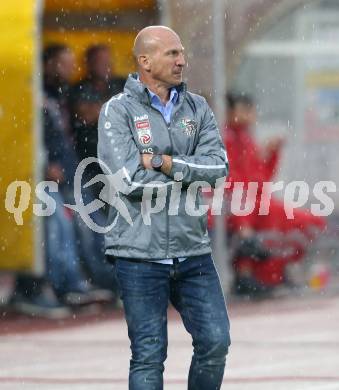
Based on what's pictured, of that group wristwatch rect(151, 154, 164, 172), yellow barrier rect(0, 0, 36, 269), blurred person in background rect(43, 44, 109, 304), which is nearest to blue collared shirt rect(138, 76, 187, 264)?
wristwatch rect(151, 154, 164, 172)

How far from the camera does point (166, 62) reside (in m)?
7.34

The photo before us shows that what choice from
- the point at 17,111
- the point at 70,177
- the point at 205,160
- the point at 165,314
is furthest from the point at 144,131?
the point at 70,177

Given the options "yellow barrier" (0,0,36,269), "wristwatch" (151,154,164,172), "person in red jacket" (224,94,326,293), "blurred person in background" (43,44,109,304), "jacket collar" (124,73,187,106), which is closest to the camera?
"wristwatch" (151,154,164,172)

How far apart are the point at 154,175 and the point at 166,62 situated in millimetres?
521

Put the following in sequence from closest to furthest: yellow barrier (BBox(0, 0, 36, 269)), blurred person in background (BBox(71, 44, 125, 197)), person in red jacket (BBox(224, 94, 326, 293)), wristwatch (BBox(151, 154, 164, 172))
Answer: wristwatch (BBox(151, 154, 164, 172)) → yellow barrier (BBox(0, 0, 36, 269)) → blurred person in background (BBox(71, 44, 125, 197)) → person in red jacket (BBox(224, 94, 326, 293))

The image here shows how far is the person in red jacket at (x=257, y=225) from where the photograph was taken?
14.8 m

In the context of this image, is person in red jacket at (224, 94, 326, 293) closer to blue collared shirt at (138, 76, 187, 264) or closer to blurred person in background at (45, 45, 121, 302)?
blurred person in background at (45, 45, 121, 302)

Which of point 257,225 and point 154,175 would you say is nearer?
point 154,175

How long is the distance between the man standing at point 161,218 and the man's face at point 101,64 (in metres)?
6.61

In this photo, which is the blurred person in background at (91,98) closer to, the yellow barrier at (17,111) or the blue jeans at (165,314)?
the yellow barrier at (17,111)

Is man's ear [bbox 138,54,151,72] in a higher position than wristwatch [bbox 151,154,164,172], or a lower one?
higher

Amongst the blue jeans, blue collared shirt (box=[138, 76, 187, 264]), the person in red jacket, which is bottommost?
the person in red jacket

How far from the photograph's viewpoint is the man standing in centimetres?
721

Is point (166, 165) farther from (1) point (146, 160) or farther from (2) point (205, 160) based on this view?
(2) point (205, 160)
